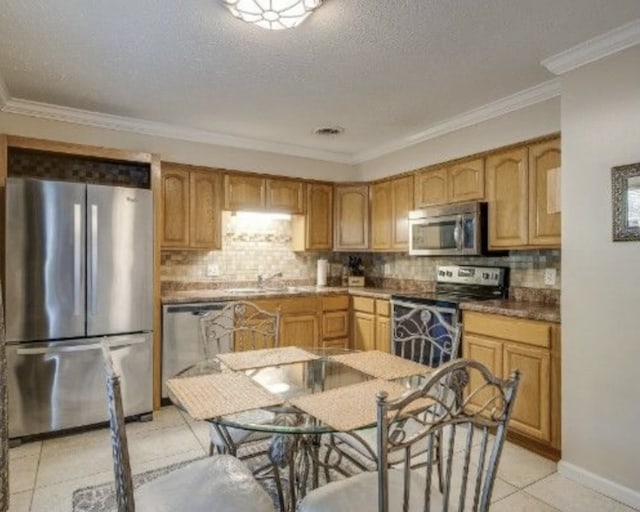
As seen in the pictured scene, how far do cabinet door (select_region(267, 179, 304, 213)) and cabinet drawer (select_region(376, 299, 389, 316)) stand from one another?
1.26 metres

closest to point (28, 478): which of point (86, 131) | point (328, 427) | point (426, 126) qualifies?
point (328, 427)

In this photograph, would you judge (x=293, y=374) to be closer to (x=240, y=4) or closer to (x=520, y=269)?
(x=240, y=4)

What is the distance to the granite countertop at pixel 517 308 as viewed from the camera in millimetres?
2543

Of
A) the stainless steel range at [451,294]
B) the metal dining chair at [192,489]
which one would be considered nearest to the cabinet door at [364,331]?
the stainless steel range at [451,294]

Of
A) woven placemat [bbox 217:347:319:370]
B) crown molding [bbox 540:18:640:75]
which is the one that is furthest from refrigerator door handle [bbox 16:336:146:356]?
crown molding [bbox 540:18:640:75]

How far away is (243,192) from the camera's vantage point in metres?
4.05

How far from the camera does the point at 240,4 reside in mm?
1884

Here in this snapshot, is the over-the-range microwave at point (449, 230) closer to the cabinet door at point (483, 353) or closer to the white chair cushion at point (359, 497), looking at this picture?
the cabinet door at point (483, 353)

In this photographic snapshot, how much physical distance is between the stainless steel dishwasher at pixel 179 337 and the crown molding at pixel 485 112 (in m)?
2.44

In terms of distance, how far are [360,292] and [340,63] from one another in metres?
2.28

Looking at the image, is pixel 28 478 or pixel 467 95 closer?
pixel 28 478

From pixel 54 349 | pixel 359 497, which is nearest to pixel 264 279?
pixel 54 349

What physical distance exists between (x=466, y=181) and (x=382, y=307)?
135 cm

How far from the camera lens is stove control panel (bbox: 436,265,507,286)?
3.38m
